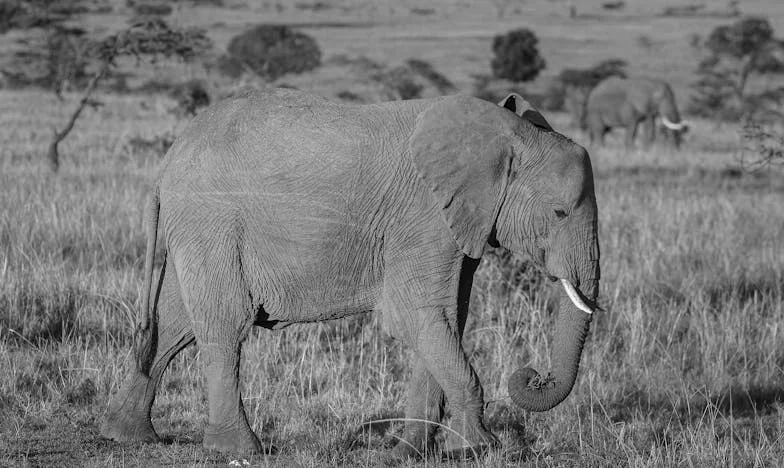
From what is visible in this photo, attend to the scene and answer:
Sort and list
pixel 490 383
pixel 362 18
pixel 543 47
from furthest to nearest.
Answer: pixel 362 18 < pixel 543 47 < pixel 490 383

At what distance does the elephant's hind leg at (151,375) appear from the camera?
570cm

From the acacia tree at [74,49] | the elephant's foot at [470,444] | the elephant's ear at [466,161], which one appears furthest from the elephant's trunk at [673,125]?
the elephant's foot at [470,444]

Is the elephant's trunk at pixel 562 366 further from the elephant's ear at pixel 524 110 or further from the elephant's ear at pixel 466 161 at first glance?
the elephant's ear at pixel 524 110

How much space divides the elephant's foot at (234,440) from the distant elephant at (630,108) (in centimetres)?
2060

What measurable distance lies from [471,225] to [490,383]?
5.98 ft

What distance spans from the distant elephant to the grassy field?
12.9 meters

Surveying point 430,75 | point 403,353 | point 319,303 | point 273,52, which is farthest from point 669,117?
point 319,303

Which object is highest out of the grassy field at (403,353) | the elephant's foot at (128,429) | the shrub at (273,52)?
the elephant's foot at (128,429)

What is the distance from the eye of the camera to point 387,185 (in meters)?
5.41

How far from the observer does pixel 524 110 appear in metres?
5.81

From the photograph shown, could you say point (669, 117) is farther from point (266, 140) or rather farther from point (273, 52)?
point (266, 140)

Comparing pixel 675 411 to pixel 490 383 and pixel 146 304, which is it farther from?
pixel 146 304

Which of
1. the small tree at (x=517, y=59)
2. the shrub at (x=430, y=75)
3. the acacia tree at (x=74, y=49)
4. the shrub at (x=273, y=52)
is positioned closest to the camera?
Result: the acacia tree at (x=74, y=49)

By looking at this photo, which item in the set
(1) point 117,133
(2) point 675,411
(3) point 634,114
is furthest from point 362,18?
(2) point 675,411
